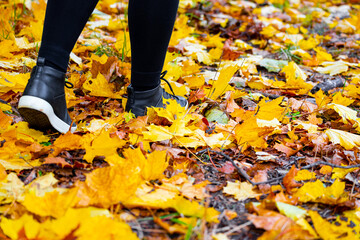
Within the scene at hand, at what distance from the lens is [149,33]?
1.19 m

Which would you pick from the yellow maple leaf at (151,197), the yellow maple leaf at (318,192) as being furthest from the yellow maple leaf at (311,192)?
the yellow maple leaf at (151,197)

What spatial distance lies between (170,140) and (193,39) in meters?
1.54

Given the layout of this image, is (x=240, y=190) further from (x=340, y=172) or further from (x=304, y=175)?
(x=340, y=172)

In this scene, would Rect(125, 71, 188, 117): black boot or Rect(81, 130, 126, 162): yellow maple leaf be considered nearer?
Rect(81, 130, 126, 162): yellow maple leaf

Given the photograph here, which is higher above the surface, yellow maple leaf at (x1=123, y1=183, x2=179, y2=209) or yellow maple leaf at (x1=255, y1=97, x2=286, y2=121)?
yellow maple leaf at (x1=123, y1=183, x2=179, y2=209)

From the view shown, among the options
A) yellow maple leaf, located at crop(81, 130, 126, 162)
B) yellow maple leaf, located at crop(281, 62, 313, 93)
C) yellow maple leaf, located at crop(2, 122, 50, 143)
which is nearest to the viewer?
yellow maple leaf, located at crop(81, 130, 126, 162)

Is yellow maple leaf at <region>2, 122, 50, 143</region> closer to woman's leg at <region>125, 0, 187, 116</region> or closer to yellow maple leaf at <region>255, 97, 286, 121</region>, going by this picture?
woman's leg at <region>125, 0, 187, 116</region>

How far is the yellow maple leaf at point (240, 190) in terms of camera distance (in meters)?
1.00

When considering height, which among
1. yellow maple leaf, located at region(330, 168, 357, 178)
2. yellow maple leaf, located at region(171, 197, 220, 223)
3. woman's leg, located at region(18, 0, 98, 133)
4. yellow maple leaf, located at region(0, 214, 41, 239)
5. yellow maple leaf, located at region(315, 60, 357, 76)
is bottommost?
yellow maple leaf, located at region(315, 60, 357, 76)

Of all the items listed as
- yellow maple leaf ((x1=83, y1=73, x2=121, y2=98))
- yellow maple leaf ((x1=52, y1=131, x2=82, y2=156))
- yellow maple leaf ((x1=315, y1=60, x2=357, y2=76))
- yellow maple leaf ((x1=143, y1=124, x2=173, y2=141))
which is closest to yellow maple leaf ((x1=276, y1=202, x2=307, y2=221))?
yellow maple leaf ((x1=143, y1=124, x2=173, y2=141))

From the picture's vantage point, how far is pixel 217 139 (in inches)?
50.4

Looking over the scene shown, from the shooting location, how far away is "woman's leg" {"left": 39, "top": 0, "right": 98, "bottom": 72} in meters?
1.11

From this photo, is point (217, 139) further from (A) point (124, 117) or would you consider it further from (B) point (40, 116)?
(B) point (40, 116)

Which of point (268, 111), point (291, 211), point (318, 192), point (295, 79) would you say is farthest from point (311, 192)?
point (295, 79)
